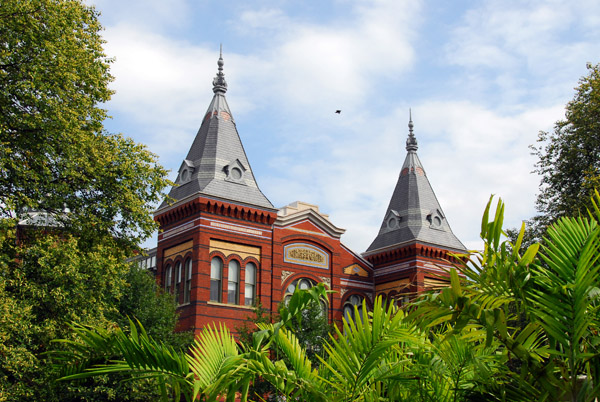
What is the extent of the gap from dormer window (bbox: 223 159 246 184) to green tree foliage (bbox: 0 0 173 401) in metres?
12.1

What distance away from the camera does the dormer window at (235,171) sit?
3092 cm

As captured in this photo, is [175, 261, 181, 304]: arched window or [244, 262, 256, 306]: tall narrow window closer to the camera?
[175, 261, 181, 304]: arched window

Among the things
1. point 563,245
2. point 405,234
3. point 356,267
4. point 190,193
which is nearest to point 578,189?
point 405,234

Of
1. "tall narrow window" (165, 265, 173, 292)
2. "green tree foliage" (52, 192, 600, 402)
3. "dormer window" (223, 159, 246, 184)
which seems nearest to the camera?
"green tree foliage" (52, 192, 600, 402)

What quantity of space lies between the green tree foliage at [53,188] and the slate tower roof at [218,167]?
10555 millimetres

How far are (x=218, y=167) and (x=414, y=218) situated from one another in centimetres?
1256

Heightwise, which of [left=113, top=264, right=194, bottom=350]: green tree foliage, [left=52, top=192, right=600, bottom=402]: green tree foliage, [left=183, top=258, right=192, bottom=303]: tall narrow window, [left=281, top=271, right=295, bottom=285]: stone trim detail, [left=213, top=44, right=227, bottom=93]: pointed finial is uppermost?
[left=213, top=44, right=227, bottom=93]: pointed finial

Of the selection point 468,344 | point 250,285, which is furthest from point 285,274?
point 468,344

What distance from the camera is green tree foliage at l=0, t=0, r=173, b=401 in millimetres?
16125

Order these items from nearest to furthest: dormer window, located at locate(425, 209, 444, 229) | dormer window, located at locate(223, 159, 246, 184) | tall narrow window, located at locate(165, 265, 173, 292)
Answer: tall narrow window, located at locate(165, 265, 173, 292) < dormer window, located at locate(223, 159, 246, 184) < dormer window, located at locate(425, 209, 444, 229)

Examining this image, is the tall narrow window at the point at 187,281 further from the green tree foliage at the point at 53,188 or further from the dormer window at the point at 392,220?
the dormer window at the point at 392,220

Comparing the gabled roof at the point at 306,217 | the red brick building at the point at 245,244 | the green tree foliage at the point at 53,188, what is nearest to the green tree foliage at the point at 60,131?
the green tree foliage at the point at 53,188

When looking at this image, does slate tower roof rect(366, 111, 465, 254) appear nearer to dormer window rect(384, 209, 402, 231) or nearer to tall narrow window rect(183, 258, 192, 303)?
dormer window rect(384, 209, 402, 231)

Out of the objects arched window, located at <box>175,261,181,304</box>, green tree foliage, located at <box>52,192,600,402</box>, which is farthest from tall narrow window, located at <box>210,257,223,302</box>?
green tree foliage, located at <box>52,192,600,402</box>
